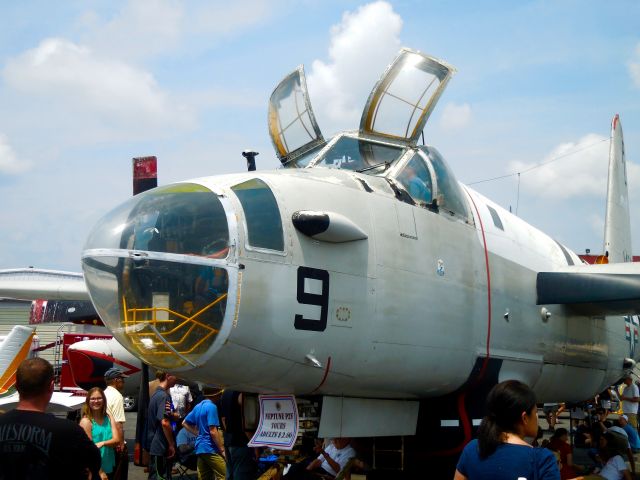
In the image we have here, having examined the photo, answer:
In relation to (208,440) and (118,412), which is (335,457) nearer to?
(208,440)

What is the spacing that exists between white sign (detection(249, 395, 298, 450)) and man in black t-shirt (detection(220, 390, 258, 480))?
186cm

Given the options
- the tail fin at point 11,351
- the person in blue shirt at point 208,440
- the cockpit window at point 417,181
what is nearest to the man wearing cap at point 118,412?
the person in blue shirt at point 208,440

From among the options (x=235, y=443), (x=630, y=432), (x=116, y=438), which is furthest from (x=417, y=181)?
(x=630, y=432)

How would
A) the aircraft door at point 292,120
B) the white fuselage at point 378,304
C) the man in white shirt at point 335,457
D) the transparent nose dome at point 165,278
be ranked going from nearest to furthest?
the transparent nose dome at point 165,278, the white fuselage at point 378,304, the man in white shirt at point 335,457, the aircraft door at point 292,120

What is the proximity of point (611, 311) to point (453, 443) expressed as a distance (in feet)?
10.2

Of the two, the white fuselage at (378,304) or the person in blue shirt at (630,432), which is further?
the person in blue shirt at (630,432)

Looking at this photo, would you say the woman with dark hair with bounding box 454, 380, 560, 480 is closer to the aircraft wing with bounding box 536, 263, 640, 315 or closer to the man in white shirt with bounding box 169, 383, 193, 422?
the aircraft wing with bounding box 536, 263, 640, 315

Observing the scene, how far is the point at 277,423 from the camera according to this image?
5.91m

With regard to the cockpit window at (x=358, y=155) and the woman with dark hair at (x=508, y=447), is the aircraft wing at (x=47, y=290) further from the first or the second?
the woman with dark hair at (x=508, y=447)

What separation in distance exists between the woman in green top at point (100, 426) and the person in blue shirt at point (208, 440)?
186 cm

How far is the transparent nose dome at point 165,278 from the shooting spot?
195 inches

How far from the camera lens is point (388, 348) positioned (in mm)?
5918

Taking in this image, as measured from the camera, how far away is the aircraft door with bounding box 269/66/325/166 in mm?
7746

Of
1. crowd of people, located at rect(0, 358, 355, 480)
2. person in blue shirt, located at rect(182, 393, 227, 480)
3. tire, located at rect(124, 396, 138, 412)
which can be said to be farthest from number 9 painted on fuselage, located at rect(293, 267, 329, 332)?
tire, located at rect(124, 396, 138, 412)
